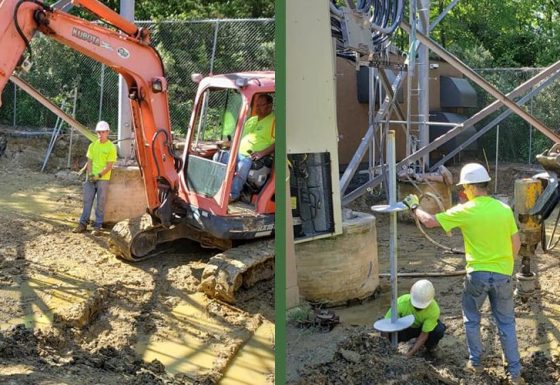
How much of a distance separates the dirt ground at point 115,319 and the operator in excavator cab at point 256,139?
81cm

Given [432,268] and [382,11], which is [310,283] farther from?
[432,268]

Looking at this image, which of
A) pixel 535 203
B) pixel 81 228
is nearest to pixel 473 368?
pixel 535 203

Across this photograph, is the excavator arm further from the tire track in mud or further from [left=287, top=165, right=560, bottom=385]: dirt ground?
[left=287, top=165, right=560, bottom=385]: dirt ground

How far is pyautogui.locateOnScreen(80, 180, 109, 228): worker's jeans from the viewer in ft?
20.8

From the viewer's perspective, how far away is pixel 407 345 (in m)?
3.11

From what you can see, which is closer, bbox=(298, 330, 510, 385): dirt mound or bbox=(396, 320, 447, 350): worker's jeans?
bbox=(298, 330, 510, 385): dirt mound

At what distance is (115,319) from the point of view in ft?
14.7

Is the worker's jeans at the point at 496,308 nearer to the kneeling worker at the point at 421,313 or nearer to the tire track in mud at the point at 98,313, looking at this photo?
the kneeling worker at the point at 421,313

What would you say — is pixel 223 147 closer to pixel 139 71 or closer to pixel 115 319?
pixel 139 71

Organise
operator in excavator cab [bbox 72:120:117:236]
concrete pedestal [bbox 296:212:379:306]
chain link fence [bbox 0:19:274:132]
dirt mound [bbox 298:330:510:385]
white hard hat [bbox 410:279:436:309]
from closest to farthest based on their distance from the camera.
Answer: concrete pedestal [bbox 296:212:379:306] < dirt mound [bbox 298:330:510:385] < white hard hat [bbox 410:279:436:309] < operator in excavator cab [bbox 72:120:117:236] < chain link fence [bbox 0:19:274:132]

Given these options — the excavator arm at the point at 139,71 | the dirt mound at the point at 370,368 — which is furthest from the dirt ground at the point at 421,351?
the excavator arm at the point at 139,71

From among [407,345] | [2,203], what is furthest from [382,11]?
[2,203]

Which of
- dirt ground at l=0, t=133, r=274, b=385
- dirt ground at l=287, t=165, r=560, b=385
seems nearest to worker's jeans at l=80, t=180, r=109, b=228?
dirt ground at l=0, t=133, r=274, b=385

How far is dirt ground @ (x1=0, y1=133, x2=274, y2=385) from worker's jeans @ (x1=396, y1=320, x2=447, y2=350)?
76 centimetres
